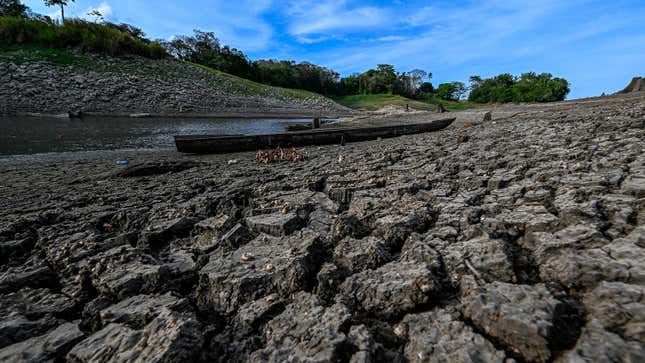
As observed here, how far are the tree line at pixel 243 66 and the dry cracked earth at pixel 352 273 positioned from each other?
134ft

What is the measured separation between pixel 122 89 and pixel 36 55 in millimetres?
9509

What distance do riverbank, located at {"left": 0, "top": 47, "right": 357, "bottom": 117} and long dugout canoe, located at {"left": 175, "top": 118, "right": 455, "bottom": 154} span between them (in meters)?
19.2

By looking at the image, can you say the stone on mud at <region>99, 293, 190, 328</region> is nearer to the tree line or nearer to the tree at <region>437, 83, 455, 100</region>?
the tree line

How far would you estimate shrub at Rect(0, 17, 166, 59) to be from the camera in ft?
96.2

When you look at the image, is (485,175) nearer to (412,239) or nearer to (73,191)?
(412,239)

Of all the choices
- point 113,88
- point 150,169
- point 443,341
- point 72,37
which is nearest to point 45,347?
point 443,341

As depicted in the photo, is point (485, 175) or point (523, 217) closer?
point (523, 217)

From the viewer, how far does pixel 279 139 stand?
885 centimetres

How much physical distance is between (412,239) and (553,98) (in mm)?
70918

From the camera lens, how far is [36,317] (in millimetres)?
1471

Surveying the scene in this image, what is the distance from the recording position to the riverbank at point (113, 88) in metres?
22.3

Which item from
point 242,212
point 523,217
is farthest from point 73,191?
point 523,217

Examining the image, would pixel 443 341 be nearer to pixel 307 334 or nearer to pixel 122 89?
pixel 307 334

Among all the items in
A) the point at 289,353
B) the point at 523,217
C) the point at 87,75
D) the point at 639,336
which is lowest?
the point at 289,353
